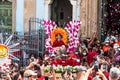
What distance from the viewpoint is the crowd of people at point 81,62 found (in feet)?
38.9

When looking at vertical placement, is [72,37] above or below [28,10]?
below

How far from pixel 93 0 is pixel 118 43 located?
15.8 ft

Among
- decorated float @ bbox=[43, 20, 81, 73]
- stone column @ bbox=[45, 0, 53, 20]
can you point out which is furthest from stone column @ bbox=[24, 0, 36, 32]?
decorated float @ bbox=[43, 20, 81, 73]

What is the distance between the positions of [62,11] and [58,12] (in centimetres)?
25

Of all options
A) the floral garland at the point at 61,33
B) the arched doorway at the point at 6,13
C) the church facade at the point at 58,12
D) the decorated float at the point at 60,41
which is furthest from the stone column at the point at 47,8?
the floral garland at the point at 61,33

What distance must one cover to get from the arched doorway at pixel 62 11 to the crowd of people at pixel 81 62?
3.27 meters

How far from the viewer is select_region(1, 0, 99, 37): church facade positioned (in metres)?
26.5

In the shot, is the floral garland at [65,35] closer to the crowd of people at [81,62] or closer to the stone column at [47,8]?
the crowd of people at [81,62]

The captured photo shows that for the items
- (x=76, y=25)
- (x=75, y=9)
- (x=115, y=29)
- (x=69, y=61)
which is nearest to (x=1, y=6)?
(x=75, y=9)

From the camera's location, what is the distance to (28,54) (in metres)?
22.6

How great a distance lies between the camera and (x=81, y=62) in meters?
18.9

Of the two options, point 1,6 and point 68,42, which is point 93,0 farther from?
point 68,42

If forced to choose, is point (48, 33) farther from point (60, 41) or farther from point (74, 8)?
point (74, 8)

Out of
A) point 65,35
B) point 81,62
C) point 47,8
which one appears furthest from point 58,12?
point 81,62
